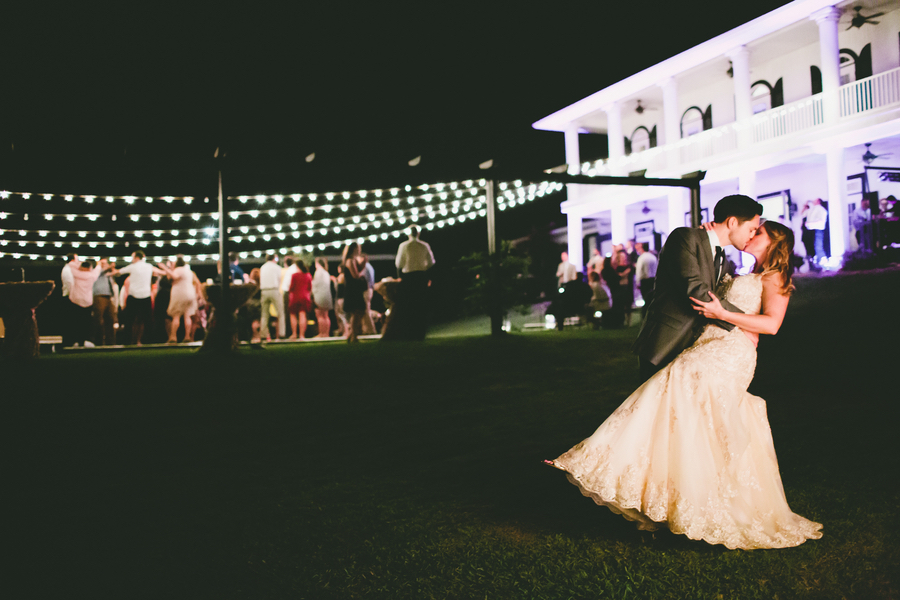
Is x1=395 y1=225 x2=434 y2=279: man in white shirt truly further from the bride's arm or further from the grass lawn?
the bride's arm

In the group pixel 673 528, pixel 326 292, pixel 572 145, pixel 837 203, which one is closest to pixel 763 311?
pixel 673 528

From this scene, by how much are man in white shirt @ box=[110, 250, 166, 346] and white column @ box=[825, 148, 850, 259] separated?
549 inches

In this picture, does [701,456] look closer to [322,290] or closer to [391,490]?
[391,490]

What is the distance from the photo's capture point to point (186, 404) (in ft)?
17.1

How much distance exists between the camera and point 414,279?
1048cm

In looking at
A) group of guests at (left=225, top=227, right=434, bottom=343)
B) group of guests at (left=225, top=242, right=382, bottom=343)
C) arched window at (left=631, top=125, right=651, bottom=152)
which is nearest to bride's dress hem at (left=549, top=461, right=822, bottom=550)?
group of guests at (left=225, top=227, right=434, bottom=343)

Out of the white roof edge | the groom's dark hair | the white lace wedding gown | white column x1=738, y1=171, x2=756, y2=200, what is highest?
the white roof edge

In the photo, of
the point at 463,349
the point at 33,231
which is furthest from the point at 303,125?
the point at 33,231

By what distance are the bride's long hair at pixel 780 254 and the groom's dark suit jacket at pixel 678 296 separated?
7.1 inches

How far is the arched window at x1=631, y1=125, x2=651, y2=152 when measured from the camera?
20856mm

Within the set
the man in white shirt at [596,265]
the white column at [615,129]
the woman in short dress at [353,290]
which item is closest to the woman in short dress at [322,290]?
the woman in short dress at [353,290]

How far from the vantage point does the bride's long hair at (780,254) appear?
2.36 meters

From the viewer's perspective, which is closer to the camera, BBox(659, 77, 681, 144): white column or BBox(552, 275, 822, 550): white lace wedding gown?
BBox(552, 275, 822, 550): white lace wedding gown

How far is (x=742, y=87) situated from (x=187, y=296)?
1408 cm
